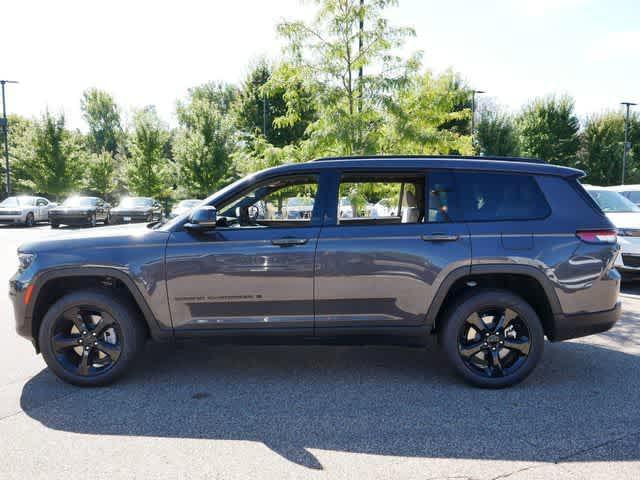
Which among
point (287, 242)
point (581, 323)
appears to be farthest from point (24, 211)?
point (581, 323)

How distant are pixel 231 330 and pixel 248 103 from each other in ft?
82.4

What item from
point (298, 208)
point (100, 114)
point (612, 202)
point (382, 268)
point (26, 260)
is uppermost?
point (100, 114)

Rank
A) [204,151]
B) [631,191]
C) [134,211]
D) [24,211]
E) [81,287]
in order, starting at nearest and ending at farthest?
[81,287], [631,191], [134,211], [24,211], [204,151]

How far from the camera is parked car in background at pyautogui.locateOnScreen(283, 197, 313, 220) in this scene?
4.30m

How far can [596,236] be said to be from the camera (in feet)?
13.5

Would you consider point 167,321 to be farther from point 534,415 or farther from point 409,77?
point 409,77

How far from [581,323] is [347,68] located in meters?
6.10

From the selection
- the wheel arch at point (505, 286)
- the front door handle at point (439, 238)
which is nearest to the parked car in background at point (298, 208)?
the front door handle at point (439, 238)

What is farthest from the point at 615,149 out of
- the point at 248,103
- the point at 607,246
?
the point at 607,246

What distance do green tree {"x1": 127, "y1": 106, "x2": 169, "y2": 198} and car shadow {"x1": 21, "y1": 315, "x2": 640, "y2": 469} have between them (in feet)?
95.4

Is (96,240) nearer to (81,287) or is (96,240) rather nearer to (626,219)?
(81,287)

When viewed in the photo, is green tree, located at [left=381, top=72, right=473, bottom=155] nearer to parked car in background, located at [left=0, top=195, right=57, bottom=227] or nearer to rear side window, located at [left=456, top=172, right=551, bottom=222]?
rear side window, located at [left=456, top=172, right=551, bottom=222]

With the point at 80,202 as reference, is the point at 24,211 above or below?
below

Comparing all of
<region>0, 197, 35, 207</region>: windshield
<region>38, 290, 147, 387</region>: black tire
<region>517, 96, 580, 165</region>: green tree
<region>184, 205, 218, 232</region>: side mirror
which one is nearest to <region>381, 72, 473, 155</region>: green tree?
<region>184, 205, 218, 232</region>: side mirror
